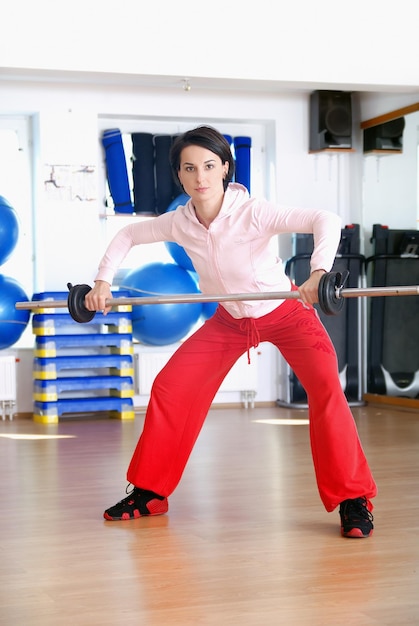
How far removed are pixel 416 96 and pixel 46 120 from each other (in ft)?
9.54

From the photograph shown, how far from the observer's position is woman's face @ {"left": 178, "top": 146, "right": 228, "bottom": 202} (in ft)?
10.6

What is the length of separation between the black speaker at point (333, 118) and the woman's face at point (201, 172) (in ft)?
14.9

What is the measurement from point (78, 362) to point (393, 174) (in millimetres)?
2969

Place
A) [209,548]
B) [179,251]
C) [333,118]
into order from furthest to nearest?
[333,118], [179,251], [209,548]

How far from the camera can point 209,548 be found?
9.87ft

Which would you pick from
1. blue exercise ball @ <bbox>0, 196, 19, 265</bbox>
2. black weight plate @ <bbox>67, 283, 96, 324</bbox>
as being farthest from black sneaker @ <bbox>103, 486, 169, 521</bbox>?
blue exercise ball @ <bbox>0, 196, 19, 265</bbox>

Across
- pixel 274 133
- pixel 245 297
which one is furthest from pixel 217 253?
pixel 274 133

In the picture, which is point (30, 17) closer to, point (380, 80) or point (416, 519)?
point (380, 80)

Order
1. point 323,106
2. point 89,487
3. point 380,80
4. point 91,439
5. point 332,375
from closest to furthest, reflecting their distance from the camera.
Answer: point 332,375, point 89,487, point 91,439, point 380,80, point 323,106

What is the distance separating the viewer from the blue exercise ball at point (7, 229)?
21.4 feet

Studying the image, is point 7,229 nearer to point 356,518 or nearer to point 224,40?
point 224,40

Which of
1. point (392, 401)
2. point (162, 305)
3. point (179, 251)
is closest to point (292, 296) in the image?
point (162, 305)

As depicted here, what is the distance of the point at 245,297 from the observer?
2.96 meters

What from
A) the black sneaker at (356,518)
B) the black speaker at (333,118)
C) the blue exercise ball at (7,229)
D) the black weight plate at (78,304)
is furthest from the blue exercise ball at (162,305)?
the black sneaker at (356,518)
